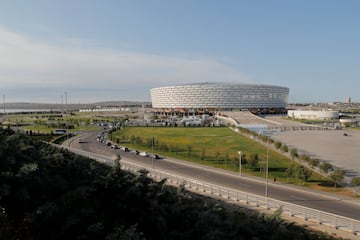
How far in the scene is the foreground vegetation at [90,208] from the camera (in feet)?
29.8

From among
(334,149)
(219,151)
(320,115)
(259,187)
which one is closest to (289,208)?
(259,187)

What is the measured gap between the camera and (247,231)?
469 inches

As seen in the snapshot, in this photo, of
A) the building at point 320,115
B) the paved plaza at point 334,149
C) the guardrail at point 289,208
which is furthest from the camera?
the building at point 320,115

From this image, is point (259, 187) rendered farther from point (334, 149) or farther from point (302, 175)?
point (334, 149)

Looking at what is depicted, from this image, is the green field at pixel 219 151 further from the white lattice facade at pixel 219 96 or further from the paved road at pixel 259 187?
the white lattice facade at pixel 219 96

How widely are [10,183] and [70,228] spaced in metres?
2.33

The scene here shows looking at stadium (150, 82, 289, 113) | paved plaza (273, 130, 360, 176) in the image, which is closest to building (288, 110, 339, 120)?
stadium (150, 82, 289, 113)

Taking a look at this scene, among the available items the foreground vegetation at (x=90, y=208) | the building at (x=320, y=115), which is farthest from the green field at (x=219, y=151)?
the building at (x=320, y=115)

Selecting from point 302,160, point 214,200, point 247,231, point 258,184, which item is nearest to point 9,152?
point 247,231

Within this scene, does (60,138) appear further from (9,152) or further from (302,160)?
(9,152)

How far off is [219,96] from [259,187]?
14076cm

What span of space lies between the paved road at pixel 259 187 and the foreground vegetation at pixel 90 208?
32.8 feet

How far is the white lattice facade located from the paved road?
126662 millimetres

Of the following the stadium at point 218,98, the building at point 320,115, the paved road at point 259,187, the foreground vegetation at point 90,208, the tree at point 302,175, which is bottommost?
the paved road at point 259,187
